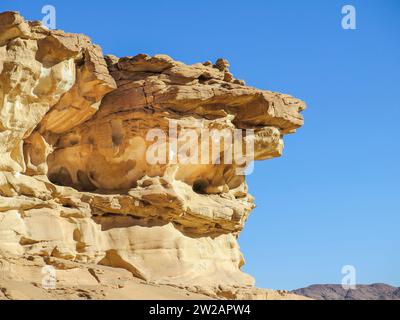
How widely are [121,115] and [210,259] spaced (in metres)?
6.06

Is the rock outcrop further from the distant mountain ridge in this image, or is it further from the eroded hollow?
the distant mountain ridge

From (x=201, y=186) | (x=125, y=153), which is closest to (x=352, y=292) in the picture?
(x=201, y=186)

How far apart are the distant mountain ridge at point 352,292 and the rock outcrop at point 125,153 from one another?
35.3 m

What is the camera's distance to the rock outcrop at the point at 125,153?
28.0 m

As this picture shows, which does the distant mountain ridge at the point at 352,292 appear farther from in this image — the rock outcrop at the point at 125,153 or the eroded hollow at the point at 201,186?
the rock outcrop at the point at 125,153

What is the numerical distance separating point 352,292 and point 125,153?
41709 mm

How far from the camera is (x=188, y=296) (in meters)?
27.7

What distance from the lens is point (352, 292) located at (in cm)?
6869

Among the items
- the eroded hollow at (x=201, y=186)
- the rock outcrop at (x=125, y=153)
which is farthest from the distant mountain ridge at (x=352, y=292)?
the rock outcrop at (x=125, y=153)

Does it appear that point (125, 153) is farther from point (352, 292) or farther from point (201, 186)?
point (352, 292)
